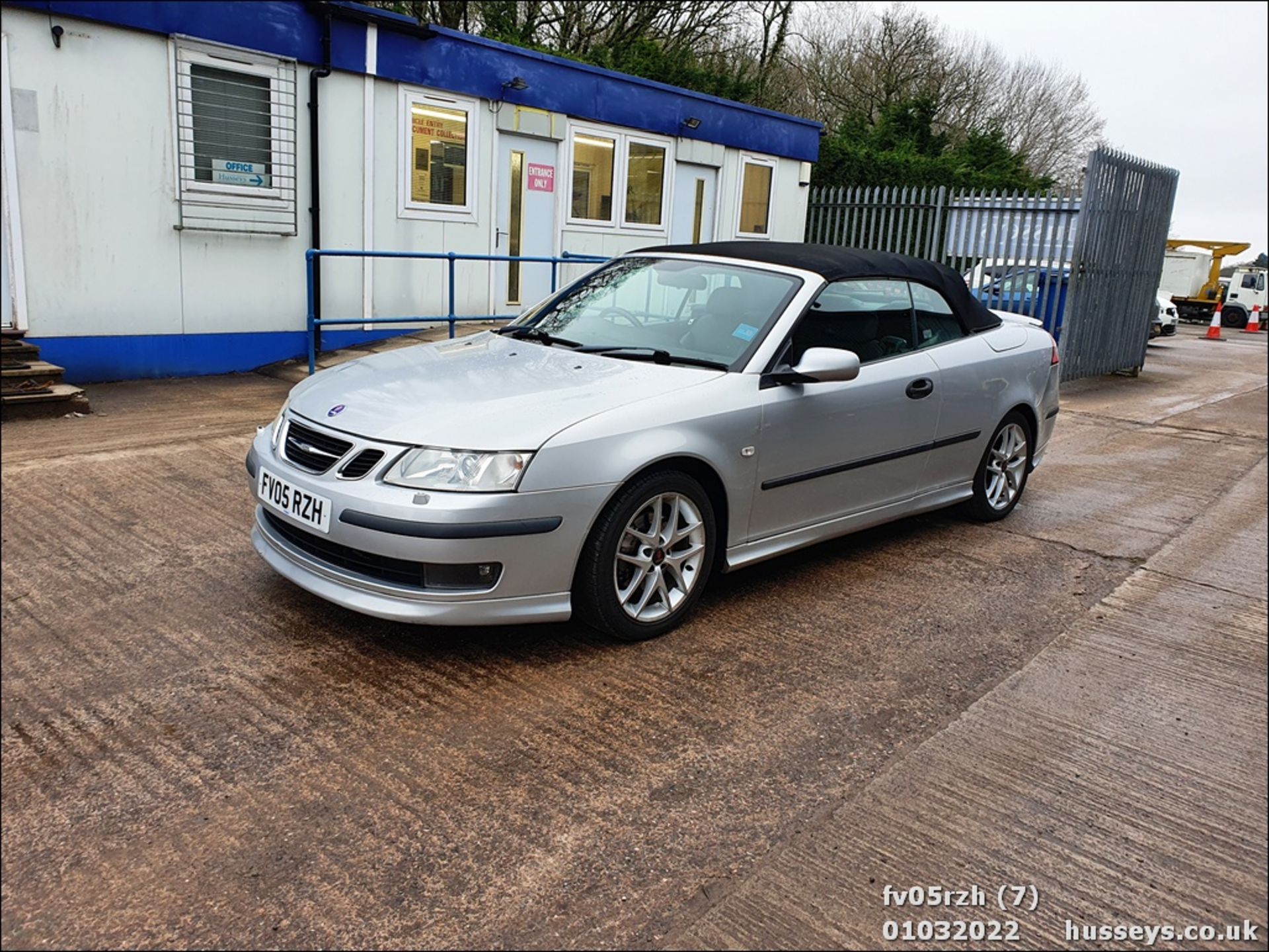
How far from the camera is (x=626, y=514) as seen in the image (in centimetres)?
380

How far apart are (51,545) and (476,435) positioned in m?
1.76

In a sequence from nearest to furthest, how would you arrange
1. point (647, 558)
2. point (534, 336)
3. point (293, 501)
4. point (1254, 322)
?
point (293, 501), point (647, 558), point (534, 336), point (1254, 322)

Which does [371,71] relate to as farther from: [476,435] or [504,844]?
[504,844]

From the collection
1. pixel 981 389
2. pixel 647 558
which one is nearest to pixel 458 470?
pixel 647 558

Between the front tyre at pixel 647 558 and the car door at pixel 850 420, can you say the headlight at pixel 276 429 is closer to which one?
the front tyre at pixel 647 558

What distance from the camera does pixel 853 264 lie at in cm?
509

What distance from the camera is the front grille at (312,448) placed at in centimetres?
372

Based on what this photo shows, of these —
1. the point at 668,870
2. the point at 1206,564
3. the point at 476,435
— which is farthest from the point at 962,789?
the point at 1206,564

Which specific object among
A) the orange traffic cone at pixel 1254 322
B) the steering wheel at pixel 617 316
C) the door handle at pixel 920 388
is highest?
the steering wheel at pixel 617 316

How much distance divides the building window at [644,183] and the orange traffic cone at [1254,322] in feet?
81.4

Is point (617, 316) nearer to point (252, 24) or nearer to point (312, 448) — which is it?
→ point (312, 448)

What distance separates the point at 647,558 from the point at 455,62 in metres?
8.41

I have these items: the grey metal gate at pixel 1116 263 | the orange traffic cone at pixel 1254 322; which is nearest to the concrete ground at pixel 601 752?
the grey metal gate at pixel 1116 263

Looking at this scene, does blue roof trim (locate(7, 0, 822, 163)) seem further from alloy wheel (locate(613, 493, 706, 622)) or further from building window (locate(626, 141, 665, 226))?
alloy wheel (locate(613, 493, 706, 622))
